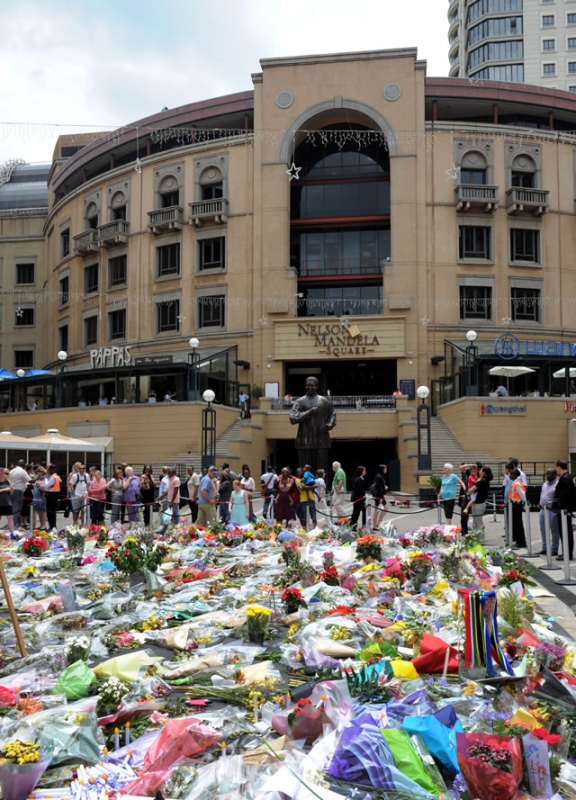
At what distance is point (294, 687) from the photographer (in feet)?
21.1

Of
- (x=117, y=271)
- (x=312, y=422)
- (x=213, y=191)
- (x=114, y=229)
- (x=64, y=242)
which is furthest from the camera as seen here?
(x=64, y=242)

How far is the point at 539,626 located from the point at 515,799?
13.0 feet

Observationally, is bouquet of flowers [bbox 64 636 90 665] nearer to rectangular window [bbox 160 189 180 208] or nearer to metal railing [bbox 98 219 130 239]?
rectangular window [bbox 160 189 180 208]

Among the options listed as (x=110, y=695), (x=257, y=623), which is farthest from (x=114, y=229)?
(x=110, y=695)

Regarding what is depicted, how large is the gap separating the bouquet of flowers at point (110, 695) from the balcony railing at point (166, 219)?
135ft

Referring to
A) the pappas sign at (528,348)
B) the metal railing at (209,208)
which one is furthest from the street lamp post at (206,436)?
the metal railing at (209,208)

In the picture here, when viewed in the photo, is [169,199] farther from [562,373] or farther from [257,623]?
[257,623]

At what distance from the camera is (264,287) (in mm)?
42594

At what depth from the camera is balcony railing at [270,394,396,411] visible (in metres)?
38.8

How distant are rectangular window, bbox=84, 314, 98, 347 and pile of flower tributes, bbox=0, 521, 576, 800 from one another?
39.9 meters

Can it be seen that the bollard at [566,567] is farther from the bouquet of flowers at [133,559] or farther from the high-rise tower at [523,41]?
the high-rise tower at [523,41]

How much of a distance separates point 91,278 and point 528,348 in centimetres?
2839

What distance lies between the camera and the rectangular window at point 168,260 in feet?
151

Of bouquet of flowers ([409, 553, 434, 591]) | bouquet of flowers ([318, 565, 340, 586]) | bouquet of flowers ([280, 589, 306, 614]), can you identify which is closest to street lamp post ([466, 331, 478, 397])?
bouquet of flowers ([409, 553, 434, 591])
